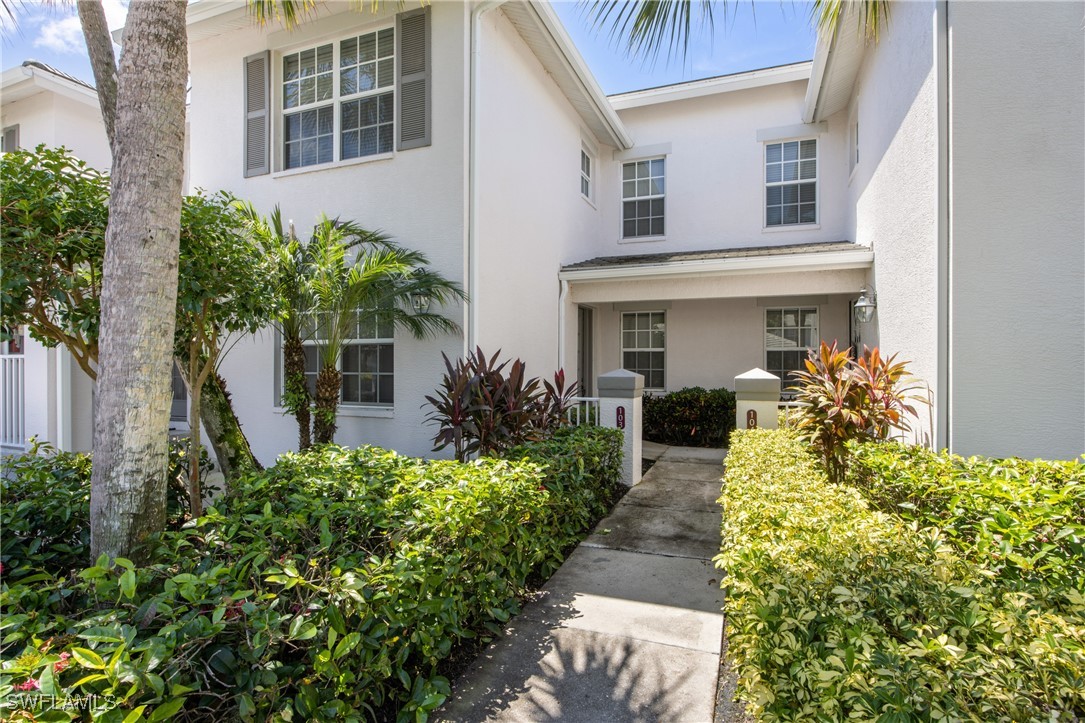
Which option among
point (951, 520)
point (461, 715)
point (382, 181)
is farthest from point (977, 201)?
point (382, 181)

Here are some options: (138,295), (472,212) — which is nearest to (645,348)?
(472,212)

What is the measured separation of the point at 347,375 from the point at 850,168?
938 cm

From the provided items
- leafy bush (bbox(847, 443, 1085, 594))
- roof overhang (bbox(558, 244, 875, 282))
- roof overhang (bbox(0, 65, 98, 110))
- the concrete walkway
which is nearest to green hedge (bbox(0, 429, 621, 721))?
the concrete walkway

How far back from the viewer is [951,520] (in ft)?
10.4

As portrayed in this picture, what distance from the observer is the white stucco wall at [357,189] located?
7184 millimetres

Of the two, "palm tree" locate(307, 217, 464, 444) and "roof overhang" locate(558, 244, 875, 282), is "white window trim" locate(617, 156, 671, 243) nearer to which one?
"roof overhang" locate(558, 244, 875, 282)

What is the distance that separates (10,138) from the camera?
10.3 meters

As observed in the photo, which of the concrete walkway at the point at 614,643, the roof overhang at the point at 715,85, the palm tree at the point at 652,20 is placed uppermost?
the roof overhang at the point at 715,85

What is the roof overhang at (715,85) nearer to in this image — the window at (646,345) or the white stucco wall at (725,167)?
the white stucco wall at (725,167)

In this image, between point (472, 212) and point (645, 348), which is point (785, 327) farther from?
point (472, 212)

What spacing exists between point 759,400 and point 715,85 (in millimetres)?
6980

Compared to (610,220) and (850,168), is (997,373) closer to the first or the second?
(850,168)

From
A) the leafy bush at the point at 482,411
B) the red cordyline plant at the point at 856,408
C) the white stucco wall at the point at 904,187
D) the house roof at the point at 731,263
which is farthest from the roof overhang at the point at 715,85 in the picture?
the leafy bush at the point at 482,411

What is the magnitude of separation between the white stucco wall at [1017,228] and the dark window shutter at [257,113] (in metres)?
8.31
